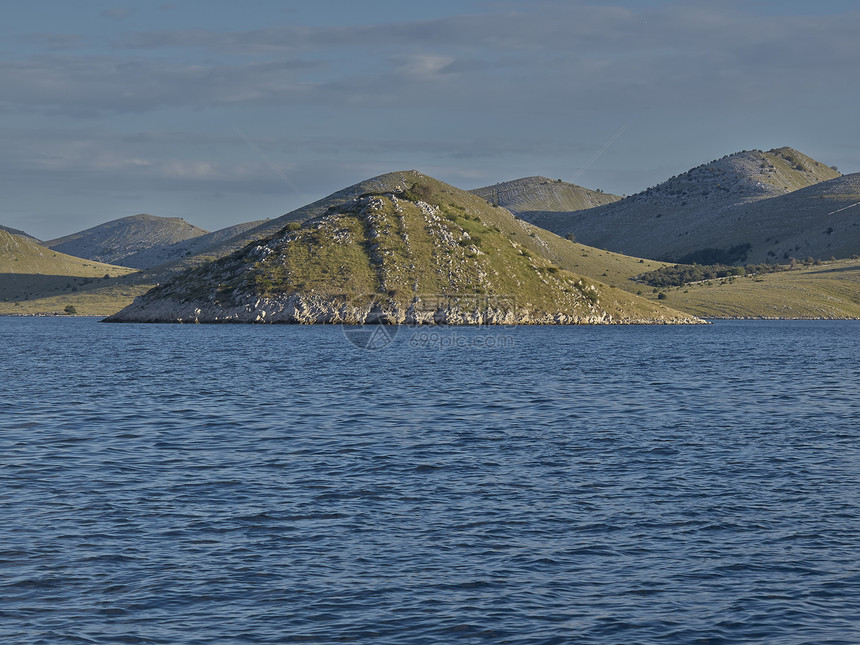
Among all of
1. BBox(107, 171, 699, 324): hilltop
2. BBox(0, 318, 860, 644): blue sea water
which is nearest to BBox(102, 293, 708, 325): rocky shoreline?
BBox(107, 171, 699, 324): hilltop

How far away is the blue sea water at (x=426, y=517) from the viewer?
17.3 m

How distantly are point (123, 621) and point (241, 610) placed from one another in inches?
84.2

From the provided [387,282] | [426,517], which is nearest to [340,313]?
[387,282]

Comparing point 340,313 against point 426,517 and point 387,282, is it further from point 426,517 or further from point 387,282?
point 426,517

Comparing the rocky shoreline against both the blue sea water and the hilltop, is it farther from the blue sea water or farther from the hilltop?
the blue sea water

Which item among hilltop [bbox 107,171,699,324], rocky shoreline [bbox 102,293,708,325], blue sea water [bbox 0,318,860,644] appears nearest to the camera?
blue sea water [bbox 0,318,860,644]

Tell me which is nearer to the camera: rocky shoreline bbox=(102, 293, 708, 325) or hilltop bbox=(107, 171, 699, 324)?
rocky shoreline bbox=(102, 293, 708, 325)

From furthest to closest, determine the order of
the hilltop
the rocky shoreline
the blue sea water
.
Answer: the hilltop
the rocky shoreline
the blue sea water

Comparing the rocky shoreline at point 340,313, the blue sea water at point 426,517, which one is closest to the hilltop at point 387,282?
the rocky shoreline at point 340,313

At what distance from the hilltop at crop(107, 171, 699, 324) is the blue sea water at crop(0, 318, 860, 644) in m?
102

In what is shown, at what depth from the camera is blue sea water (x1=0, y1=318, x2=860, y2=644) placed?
56.8 feet

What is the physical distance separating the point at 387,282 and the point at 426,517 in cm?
13686

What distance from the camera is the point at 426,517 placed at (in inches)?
955

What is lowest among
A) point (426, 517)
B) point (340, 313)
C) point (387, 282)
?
point (426, 517)
